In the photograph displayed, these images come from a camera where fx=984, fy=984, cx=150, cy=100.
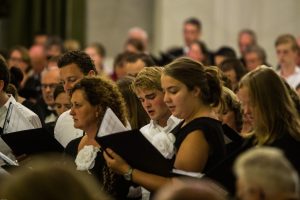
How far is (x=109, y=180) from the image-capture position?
5.47m

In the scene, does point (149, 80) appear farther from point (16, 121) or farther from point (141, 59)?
point (141, 59)

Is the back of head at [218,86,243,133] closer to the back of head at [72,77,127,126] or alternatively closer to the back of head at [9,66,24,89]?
the back of head at [72,77,127,126]

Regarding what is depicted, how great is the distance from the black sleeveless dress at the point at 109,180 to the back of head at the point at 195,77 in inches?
26.1

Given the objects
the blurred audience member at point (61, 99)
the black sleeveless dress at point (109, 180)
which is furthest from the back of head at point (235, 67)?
the black sleeveless dress at point (109, 180)

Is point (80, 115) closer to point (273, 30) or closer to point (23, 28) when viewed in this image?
point (273, 30)

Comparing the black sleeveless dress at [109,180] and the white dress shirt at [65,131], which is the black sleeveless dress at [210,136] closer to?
the black sleeveless dress at [109,180]

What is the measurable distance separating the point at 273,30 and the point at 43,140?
29.9 feet

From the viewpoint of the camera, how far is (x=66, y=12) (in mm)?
15773

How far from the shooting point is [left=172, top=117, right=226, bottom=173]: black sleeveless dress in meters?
5.09

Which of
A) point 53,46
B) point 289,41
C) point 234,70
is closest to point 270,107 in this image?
point 234,70

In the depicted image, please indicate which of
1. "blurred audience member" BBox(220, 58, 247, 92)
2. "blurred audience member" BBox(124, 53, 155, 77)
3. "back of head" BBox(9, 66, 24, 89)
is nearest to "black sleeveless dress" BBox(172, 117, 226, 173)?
"back of head" BBox(9, 66, 24, 89)

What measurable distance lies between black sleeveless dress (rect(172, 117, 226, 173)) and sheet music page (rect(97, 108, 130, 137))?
0.33m

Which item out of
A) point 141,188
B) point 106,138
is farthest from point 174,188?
point 141,188

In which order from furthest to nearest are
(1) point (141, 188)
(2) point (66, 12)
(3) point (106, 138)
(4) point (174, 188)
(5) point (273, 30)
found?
(2) point (66, 12) < (5) point (273, 30) < (1) point (141, 188) < (3) point (106, 138) < (4) point (174, 188)
